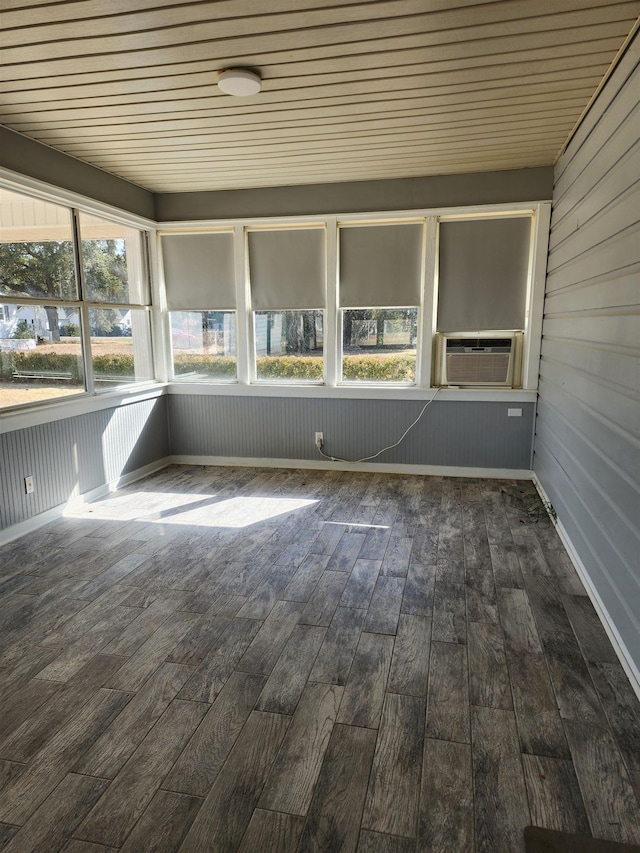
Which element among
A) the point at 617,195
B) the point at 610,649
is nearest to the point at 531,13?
the point at 617,195

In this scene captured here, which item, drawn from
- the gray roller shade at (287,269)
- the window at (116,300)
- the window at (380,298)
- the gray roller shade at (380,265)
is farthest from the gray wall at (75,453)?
the gray roller shade at (380,265)

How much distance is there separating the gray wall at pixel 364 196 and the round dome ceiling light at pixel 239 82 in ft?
7.39

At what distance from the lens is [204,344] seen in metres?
5.76

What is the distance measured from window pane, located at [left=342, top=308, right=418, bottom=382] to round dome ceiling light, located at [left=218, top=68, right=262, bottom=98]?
261cm

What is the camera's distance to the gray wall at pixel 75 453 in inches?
148

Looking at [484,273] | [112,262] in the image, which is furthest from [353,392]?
[112,262]

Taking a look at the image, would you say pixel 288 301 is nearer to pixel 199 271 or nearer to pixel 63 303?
pixel 199 271

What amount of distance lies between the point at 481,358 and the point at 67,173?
3805 mm

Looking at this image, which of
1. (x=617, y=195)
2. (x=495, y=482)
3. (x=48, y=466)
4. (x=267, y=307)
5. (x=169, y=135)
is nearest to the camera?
(x=617, y=195)

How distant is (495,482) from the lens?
5094 millimetres

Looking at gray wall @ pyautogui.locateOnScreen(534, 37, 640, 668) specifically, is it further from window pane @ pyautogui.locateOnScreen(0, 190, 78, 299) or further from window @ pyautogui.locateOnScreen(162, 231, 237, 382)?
window pane @ pyautogui.locateOnScreen(0, 190, 78, 299)

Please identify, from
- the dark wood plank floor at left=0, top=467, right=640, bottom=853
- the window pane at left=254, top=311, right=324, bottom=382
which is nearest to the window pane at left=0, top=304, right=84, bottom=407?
the dark wood plank floor at left=0, top=467, right=640, bottom=853

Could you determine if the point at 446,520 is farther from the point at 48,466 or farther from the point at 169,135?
the point at 169,135

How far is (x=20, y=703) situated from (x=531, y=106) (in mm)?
4044
